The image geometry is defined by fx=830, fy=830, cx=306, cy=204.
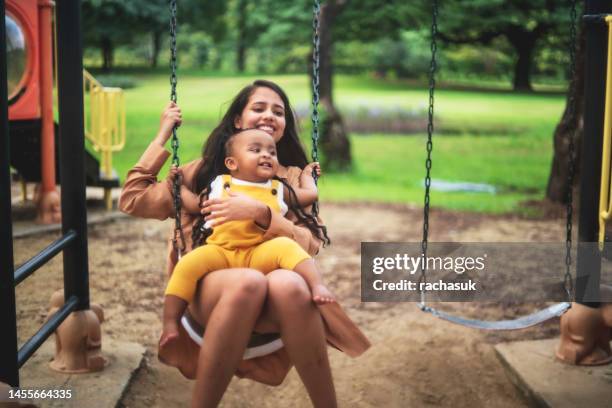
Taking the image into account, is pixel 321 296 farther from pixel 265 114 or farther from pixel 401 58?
pixel 401 58

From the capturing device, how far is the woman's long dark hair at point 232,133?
282 centimetres

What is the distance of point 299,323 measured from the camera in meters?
2.49

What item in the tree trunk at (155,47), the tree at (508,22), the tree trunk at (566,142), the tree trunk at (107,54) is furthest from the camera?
the tree trunk at (155,47)

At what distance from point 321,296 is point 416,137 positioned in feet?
42.4

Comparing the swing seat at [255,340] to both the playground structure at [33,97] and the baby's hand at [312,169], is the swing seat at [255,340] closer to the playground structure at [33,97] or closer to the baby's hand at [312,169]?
→ the baby's hand at [312,169]

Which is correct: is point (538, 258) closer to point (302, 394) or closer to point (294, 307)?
point (302, 394)

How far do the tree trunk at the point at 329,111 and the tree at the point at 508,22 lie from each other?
161 inches

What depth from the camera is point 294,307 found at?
8.15 ft

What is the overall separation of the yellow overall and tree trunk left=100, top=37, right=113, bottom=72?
1225 centimetres

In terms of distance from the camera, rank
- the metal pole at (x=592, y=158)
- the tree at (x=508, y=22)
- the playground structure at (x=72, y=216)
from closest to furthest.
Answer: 1. the playground structure at (x=72, y=216)
2. the metal pole at (x=592, y=158)
3. the tree at (x=508, y=22)

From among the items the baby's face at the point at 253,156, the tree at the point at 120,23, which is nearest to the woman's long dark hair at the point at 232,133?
the baby's face at the point at 253,156

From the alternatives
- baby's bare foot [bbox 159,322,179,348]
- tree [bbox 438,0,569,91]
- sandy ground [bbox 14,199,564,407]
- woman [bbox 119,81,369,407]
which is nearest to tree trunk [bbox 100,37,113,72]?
tree [bbox 438,0,569,91]

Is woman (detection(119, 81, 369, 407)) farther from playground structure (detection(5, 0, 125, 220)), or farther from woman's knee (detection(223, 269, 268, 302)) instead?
playground structure (detection(5, 0, 125, 220))

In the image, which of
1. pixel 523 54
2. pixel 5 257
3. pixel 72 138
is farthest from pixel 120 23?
pixel 5 257
